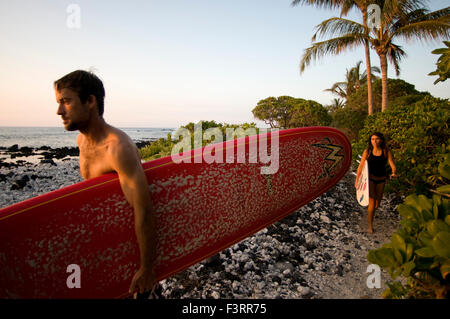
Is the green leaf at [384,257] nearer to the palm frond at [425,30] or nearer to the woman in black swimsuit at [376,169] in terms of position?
the woman in black swimsuit at [376,169]

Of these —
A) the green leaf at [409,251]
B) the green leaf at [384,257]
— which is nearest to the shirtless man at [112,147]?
the green leaf at [384,257]

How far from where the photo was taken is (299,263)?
2752mm

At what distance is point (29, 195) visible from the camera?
704 cm

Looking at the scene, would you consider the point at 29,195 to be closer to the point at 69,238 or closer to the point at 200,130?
the point at 200,130

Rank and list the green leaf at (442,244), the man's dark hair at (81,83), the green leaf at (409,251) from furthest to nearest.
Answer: the man's dark hair at (81,83)
the green leaf at (409,251)
the green leaf at (442,244)

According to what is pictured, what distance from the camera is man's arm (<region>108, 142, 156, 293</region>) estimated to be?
1407 millimetres

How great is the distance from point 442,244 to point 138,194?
1.44 meters

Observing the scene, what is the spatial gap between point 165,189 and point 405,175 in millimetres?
3686

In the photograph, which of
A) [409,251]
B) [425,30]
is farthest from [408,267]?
[425,30]

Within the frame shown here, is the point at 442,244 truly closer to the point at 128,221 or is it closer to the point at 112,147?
the point at 112,147

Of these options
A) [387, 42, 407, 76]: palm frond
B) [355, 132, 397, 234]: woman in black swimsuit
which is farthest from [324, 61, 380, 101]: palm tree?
[355, 132, 397, 234]: woman in black swimsuit

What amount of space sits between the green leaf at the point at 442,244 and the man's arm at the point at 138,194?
4.48 ft

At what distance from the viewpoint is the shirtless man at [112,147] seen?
142 cm
